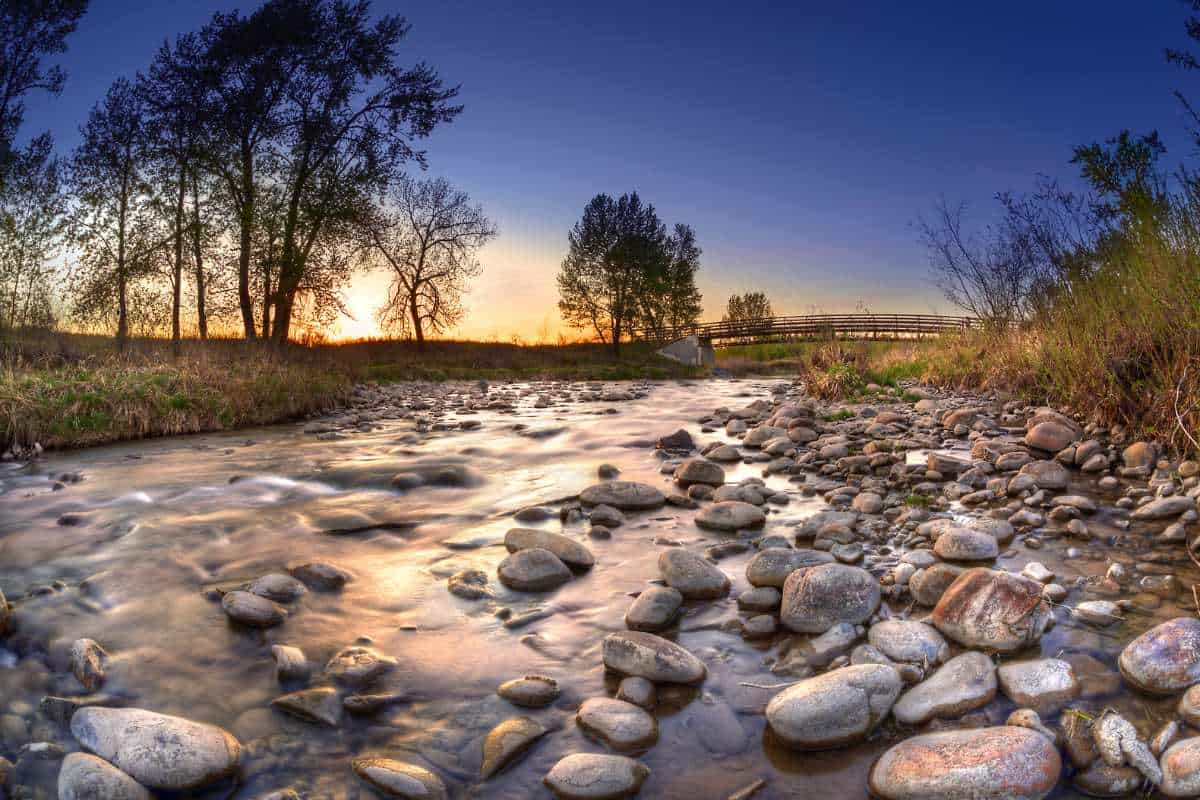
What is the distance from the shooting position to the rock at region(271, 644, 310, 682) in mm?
2479

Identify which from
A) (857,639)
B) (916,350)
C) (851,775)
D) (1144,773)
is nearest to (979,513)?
(857,639)

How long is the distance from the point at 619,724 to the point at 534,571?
1.28 m

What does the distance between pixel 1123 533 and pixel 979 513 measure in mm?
703

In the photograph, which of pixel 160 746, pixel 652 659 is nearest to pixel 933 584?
pixel 652 659

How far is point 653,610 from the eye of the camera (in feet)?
9.39

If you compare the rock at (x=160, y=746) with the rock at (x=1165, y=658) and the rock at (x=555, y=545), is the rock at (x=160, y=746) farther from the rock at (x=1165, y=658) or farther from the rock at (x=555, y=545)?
the rock at (x=1165, y=658)

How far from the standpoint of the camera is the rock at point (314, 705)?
222 cm

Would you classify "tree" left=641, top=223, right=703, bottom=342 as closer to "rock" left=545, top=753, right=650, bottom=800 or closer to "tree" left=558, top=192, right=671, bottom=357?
"tree" left=558, top=192, right=671, bottom=357

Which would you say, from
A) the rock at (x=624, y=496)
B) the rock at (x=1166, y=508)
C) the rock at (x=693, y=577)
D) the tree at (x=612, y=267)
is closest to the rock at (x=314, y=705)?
the rock at (x=693, y=577)

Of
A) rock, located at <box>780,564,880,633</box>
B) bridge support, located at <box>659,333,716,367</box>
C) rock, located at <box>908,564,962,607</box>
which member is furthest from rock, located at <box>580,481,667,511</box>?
bridge support, located at <box>659,333,716,367</box>

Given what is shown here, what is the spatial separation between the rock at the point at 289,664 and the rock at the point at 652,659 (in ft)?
3.72

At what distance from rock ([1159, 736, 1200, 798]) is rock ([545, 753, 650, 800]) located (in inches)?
54.0

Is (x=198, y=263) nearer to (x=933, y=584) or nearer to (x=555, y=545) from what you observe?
(x=555, y=545)

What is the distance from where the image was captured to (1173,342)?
5.21 m
